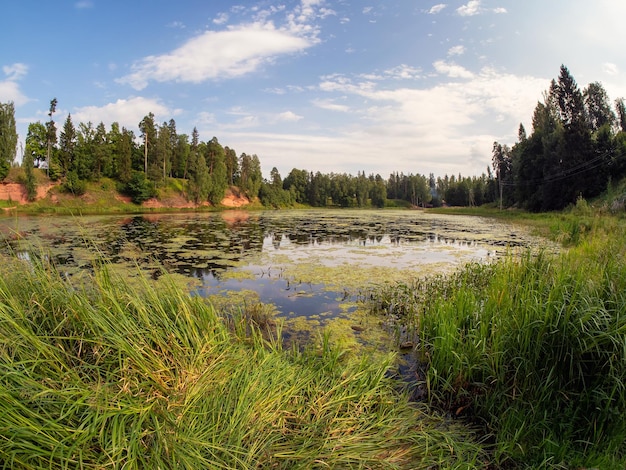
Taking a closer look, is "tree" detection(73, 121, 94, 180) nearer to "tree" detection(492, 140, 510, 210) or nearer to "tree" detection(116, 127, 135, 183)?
"tree" detection(116, 127, 135, 183)

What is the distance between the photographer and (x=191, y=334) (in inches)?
127

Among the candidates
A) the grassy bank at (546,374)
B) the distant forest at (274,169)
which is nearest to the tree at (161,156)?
the distant forest at (274,169)

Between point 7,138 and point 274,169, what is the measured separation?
51.1 metres

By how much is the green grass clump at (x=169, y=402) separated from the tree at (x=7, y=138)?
5227 centimetres

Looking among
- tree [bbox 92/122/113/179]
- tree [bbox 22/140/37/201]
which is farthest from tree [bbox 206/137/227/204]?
tree [bbox 22/140/37/201]

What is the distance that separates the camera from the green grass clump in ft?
6.30

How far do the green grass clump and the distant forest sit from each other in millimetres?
35364

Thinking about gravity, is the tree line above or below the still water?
above

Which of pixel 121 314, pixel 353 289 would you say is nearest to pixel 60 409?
pixel 121 314

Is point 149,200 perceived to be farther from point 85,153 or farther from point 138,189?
point 85,153

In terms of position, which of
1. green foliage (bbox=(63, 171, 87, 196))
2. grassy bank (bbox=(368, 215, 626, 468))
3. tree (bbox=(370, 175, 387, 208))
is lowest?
grassy bank (bbox=(368, 215, 626, 468))

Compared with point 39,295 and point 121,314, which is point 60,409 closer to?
point 121,314

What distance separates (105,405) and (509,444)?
311 cm

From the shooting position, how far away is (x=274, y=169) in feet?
271
